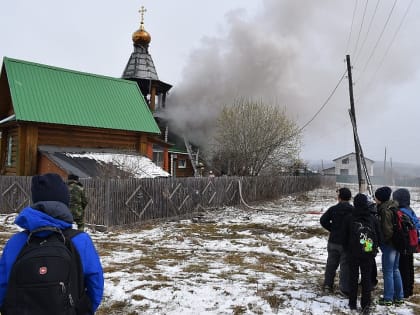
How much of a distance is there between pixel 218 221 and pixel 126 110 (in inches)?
391

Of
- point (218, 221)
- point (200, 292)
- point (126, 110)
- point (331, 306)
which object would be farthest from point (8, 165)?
point (331, 306)

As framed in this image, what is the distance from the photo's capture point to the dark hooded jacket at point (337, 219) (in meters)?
5.11

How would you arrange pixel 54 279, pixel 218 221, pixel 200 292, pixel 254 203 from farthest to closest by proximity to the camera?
pixel 254 203, pixel 218 221, pixel 200 292, pixel 54 279

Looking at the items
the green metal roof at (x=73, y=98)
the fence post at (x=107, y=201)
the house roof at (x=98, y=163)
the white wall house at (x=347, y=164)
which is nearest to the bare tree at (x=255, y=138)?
the green metal roof at (x=73, y=98)

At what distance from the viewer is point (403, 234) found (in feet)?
15.7

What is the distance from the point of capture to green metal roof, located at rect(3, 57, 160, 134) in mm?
16672

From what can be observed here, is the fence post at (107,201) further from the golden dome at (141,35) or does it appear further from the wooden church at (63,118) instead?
the golden dome at (141,35)

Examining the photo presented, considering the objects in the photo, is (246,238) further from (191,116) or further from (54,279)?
(191,116)

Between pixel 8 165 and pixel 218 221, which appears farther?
pixel 8 165

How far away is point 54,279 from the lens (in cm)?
207

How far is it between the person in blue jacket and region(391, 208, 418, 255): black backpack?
13.1 ft

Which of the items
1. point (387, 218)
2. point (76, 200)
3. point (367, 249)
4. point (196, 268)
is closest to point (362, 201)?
point (387, 218)

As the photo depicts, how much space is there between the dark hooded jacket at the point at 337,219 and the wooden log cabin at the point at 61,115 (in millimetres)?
12212

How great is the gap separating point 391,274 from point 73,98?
1700 cm
